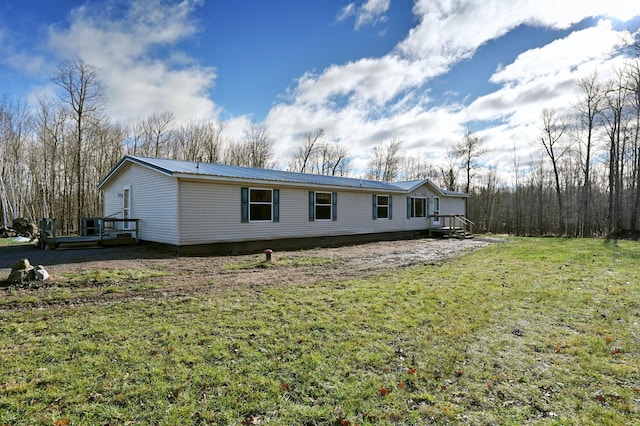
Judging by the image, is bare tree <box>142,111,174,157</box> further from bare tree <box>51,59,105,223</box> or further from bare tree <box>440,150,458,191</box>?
bare tree <box>440,150,458,191</box>

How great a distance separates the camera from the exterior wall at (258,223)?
10453mm

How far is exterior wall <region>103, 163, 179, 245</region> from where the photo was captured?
10.5 metres

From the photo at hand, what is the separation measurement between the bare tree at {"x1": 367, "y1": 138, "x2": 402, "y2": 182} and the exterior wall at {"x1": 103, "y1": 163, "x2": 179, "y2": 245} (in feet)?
86.0

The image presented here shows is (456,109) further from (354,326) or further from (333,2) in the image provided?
(354,326)

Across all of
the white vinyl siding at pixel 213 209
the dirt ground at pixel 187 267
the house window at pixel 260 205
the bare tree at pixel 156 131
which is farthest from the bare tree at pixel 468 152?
the bare tree at pixel 156 131

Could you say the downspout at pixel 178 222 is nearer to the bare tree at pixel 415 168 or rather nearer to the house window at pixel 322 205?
the house window at pixel 322 205

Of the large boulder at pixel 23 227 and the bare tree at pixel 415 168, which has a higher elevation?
the bare tree at pixel 415 168

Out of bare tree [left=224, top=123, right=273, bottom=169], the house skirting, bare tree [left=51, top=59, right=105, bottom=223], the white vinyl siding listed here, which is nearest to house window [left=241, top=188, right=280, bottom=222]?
the white vinyl siding

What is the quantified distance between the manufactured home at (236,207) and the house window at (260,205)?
37mm

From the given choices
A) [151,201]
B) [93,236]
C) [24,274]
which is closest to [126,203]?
[93,236]

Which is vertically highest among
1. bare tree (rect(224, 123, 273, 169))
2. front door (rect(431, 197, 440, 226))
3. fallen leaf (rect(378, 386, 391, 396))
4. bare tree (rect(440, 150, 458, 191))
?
bare tree (rect(224, 123, 273, 169))

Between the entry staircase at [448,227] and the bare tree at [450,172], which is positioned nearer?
the entry staircase at [448,227]

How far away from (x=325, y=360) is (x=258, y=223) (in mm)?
9153

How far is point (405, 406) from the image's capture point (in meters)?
2.54
